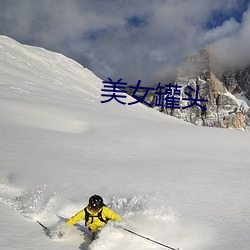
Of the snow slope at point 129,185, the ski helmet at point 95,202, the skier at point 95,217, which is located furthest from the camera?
the skier at point 95,217

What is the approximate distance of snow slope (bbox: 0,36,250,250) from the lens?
5.31 m

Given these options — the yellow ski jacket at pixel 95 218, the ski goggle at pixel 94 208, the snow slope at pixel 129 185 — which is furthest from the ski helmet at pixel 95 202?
the snow slope at pixel 129 185

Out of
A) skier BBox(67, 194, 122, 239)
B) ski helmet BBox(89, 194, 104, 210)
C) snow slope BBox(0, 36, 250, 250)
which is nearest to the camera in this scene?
snow slope BBox(0, 36, 250, 250)

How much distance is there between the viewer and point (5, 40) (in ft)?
220

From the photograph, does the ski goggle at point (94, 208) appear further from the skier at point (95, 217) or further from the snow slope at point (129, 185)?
the snow slope at point (129, 185)

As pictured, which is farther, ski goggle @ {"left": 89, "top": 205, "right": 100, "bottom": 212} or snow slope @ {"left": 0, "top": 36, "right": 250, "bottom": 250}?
ski goggle @ {"left": 89, "top": 205, "right": 100, "bottom": 212}

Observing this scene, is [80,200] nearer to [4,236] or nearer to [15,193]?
[15,193]

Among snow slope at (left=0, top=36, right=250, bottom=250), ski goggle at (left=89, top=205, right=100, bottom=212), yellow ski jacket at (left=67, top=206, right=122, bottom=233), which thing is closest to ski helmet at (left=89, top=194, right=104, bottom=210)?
ski goggle at (left=89, top=205, right=100, bottom=212)

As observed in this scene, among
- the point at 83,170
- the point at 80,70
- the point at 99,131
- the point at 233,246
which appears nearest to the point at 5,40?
the point at 80,70

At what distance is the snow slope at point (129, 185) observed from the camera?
5.31 metres

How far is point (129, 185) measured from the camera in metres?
7.84

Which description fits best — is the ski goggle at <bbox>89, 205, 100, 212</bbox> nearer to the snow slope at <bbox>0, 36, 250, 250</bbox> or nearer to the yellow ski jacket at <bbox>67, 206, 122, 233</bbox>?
the yellow ski jacket at <bbox>67, 206, 122, 233</bbox>

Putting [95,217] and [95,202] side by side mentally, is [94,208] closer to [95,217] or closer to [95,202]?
[95,202]

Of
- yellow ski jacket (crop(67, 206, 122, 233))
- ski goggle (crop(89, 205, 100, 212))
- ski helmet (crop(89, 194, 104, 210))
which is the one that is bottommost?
yellow ski jacket (crop(67, 206, 122, 233))
